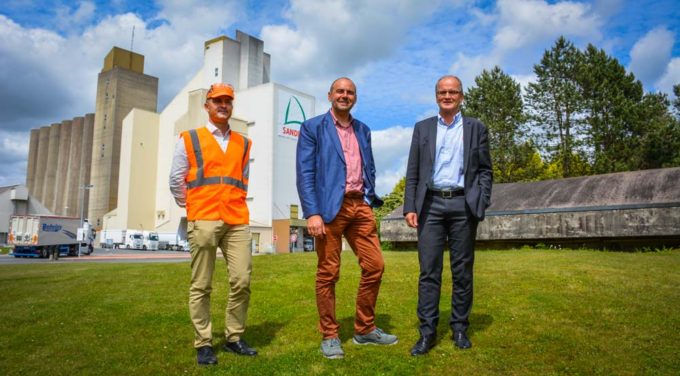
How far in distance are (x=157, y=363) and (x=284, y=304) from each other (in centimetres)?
263

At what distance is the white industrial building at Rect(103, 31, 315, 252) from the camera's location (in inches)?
2345

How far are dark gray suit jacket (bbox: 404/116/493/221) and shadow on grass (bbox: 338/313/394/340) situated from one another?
1427 millimetres

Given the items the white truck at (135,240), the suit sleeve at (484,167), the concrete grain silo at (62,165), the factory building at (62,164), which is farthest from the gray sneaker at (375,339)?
Result: the concrete grain silo at (62,165)

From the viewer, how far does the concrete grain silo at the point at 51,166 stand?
112 meters

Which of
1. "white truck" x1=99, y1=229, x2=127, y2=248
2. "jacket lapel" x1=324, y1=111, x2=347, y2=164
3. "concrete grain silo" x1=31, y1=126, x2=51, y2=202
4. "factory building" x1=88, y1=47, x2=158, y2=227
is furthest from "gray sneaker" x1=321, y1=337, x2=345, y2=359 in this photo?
"concrete grain silo" x1=31, y1=126, x2=51, y2=202

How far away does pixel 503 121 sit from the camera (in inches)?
1559

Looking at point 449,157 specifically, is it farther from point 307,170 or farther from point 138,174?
point 138,174

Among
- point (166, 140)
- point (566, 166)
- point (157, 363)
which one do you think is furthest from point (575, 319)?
point (166, 140)

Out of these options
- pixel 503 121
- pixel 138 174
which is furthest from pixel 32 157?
pixel 503 121

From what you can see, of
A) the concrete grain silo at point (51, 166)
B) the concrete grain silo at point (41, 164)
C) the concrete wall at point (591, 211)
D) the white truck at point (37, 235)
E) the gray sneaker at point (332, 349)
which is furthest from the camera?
the concrete grain silo at point (41, 164)

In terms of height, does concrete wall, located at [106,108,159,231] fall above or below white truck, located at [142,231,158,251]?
above

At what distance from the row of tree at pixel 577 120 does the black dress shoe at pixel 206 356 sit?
34.7m

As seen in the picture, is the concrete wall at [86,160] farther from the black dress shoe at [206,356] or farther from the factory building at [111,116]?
the black dress shoe at [206,356]

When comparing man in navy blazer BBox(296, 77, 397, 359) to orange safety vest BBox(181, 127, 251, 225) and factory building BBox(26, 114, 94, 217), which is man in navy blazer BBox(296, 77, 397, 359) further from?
factory building BBox(26, 114, 94, 217)
